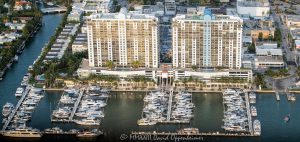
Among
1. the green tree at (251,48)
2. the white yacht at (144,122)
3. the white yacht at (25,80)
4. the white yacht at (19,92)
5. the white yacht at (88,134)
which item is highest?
the green tree at (251,48)

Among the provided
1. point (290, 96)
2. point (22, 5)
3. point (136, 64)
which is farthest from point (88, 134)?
point (22, 5)

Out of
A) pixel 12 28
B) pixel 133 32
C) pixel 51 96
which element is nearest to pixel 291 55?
pixel 133 32

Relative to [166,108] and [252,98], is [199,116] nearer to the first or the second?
[166,108]

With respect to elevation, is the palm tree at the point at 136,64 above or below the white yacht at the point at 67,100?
above

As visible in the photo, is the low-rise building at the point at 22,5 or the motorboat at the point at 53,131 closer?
the motorboat at the point at 53,131

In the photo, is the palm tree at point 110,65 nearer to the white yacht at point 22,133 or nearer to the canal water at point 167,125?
the canal water at point 167,125

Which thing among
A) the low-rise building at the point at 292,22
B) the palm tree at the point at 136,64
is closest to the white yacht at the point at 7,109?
the palm tree at the point at 136,64
